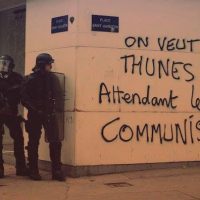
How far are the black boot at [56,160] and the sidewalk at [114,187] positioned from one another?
0.39 ft

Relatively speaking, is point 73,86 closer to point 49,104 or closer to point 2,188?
point 49,104

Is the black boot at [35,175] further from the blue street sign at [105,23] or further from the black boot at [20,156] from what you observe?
the blue street sign at [105,23]

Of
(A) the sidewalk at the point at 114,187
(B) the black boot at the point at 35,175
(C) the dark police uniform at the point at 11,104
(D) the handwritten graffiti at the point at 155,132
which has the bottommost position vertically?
(A) the sidewalk at the point at 114,187

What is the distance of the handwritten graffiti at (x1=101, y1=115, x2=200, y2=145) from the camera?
9648mm

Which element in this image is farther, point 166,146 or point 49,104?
point 166,146

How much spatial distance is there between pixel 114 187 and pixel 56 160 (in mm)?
1059

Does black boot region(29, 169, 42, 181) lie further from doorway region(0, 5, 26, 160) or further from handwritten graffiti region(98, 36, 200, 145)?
doorway region(0, 5, 26, 160)

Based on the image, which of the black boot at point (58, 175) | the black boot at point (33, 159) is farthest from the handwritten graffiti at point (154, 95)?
the black boot at point (33, 159)

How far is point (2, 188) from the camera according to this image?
27.8 ft

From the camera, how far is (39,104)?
9.03 metres

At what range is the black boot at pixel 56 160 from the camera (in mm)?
9039

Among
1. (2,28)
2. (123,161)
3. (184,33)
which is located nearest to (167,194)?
(123,161)

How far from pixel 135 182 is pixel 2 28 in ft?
23.0

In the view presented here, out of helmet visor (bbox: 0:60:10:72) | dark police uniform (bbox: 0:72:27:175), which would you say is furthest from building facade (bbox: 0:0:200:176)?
helmet visor (bbox: 0:60:10:72)
